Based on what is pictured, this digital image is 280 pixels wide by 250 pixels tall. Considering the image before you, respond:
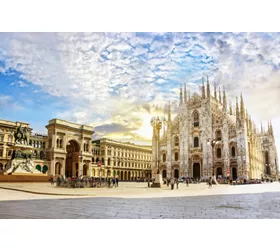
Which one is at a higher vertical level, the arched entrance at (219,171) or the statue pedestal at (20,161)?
the statue pedestal at (20,161)

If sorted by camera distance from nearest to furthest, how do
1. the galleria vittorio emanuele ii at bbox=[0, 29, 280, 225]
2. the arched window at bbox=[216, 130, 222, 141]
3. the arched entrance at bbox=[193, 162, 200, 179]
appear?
the galleria vittorio emanuele ii at bbox=[0, 29, 280, 225] < the arched window at bbox=[216, 130, 222, 141] < the arched entrance at bbox=[193, 162, 200, 179]

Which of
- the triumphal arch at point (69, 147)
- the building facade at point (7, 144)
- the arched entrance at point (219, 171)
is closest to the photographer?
the building facade at point (7, 144)

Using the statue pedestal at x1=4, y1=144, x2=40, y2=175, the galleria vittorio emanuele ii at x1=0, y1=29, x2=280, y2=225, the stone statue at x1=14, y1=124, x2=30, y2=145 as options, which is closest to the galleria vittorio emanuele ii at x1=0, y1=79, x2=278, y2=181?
the stone statue at x1=14, y1=124, x2=30, y2=145

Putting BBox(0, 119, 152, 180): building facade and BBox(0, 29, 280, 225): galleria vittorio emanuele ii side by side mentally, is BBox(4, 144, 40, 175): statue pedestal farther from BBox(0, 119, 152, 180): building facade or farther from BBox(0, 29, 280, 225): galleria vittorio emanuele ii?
BBox(0, 119, 152, 180): building facade

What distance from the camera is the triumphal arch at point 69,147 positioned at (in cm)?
2431

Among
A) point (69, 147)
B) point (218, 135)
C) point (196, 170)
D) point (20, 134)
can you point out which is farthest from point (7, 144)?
point (218, 135)

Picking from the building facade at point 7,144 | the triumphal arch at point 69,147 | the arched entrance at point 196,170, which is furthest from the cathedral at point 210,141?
the building facade at point 7,144

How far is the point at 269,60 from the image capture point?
6.88 m

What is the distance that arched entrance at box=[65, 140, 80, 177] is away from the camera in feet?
87.8

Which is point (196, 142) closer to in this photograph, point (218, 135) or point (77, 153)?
point (218, 135)

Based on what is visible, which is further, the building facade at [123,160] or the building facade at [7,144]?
the building facade at [123,160]

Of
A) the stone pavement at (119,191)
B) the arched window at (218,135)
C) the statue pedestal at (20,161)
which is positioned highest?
the arched window at (218,135)

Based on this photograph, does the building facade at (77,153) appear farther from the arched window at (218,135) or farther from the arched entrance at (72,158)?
the arched window at (218,135)
